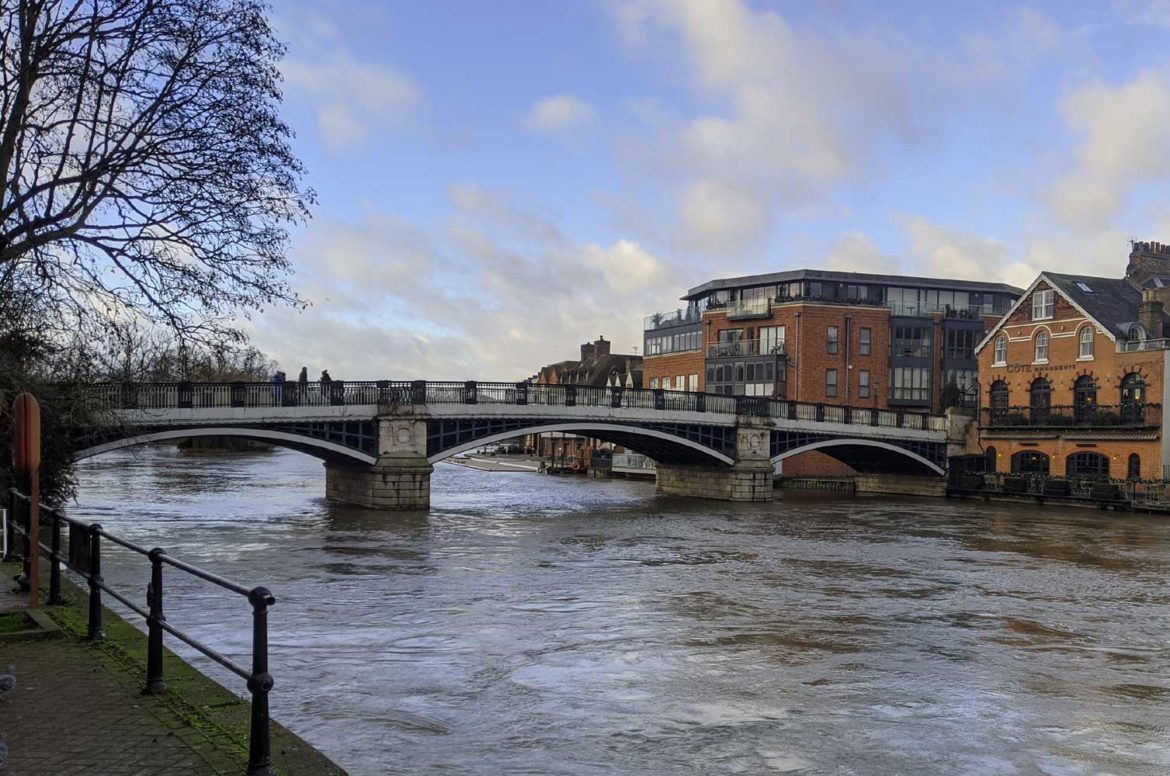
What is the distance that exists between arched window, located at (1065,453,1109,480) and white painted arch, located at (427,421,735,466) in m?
16.3

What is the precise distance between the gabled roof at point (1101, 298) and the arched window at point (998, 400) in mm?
3104

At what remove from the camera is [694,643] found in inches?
605

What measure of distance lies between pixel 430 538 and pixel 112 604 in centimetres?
1359

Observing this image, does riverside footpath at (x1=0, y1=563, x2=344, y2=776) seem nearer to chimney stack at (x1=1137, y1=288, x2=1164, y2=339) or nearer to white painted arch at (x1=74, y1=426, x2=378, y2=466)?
white painted arch at (x1=74, y1=426, x2=378, y2=466)

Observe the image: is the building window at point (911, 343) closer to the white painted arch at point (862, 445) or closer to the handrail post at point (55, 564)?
the white painted arch at point (862, 445)

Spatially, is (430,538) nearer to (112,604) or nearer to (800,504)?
(112,604)

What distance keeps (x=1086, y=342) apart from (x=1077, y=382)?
1.95 metres

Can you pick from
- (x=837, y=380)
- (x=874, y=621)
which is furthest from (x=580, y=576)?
(x=837, y=380)

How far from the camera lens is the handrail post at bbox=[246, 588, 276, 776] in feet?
17.9

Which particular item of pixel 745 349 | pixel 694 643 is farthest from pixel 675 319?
pixel 694 643

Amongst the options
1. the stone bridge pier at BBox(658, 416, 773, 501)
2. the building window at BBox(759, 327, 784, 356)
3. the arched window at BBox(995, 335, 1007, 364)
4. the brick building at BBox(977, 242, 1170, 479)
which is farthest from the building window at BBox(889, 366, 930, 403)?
the stone bridge pier at BBox(658, 416, 773, 501)

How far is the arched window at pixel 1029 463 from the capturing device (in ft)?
169

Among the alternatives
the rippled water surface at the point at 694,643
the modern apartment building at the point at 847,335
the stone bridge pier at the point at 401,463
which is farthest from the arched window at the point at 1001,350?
the stone bridge pier at the point at 401,463

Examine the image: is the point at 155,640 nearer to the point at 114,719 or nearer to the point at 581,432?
the point at 114,719
